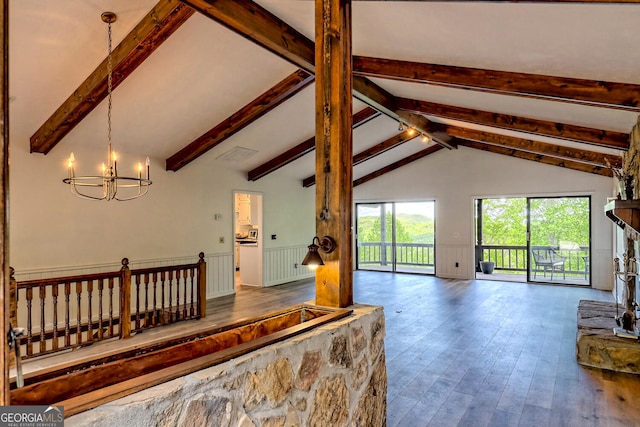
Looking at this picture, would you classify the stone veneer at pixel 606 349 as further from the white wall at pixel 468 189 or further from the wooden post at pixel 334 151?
the white wall at pixel 468 189

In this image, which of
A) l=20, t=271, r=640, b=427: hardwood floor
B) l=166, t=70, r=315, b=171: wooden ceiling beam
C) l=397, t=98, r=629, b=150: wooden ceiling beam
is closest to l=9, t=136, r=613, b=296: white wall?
l=166, t=70, r=315, b=171: wooden ceiling beam

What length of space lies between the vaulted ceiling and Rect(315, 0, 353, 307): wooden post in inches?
24.6

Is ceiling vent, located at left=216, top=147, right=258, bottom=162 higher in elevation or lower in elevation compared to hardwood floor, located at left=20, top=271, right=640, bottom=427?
higher

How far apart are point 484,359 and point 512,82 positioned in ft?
9.20

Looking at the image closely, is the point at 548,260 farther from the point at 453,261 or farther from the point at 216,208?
the point at 216,208

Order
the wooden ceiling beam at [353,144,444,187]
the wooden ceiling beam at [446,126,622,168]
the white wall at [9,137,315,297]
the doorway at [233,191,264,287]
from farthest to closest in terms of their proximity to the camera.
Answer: the wooden ceiling beam at [353,144,444,187] → the doorway at [233,191,264,287] → the wooden ceiling beam at [446,126,622,168] → the white wall at [9,137,315,297]

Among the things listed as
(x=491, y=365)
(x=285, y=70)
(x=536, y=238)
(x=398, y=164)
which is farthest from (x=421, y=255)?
(x=285, y=70)

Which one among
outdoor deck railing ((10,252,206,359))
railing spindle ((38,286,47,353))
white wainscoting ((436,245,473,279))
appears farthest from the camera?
white wainscoting ((436,245,473,279))

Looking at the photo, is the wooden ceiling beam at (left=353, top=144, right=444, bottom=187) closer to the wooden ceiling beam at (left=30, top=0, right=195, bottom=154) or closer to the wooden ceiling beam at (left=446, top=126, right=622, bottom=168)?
the wooden ceiling beam at (left=446, top=126, right=622, bottom=168)

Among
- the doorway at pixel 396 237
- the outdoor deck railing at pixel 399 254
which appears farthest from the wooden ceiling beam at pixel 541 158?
the outdoor deck railing at pixel 399 254

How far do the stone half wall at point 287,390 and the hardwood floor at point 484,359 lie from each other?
2.50 feet

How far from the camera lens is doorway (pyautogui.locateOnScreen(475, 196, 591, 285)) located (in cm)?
824

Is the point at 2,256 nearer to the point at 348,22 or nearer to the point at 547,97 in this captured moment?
the point at 348,22

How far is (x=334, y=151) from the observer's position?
2.35m
